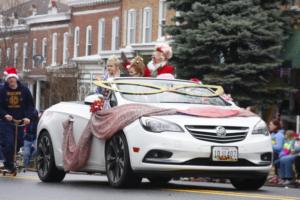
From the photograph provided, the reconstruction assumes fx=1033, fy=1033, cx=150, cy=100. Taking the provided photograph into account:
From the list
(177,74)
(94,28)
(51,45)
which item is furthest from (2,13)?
(177,74)

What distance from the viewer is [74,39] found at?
59906 millimetres

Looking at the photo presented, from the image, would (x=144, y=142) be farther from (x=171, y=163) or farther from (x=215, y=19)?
(x=215, y=19)

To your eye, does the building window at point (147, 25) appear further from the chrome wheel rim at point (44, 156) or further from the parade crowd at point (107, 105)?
the chrome wheel rim at point (44, 156)

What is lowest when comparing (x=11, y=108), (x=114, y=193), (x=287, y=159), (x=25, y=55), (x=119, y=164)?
(x=287, y=159)

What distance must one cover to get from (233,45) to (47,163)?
59.0 feet

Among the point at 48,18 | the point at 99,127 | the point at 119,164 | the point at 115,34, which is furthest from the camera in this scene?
the point at 48,18

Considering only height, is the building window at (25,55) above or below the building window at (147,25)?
below

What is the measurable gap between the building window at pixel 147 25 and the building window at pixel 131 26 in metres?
1.38

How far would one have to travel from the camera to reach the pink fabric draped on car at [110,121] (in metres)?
12.5

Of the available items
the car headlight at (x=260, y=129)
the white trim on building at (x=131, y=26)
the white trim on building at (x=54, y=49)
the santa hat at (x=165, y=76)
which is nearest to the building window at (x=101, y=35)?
the white trim on building at (x=131, y=26)

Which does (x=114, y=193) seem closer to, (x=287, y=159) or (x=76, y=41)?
(x=287, y=159)

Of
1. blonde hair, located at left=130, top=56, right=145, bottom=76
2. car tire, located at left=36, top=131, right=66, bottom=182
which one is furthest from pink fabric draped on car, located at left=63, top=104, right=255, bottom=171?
blonde hair, located at left=130, top=56, right=145, bottom=76

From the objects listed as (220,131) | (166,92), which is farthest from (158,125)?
(166,92)

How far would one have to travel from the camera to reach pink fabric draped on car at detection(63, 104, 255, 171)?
12453 millimetres
